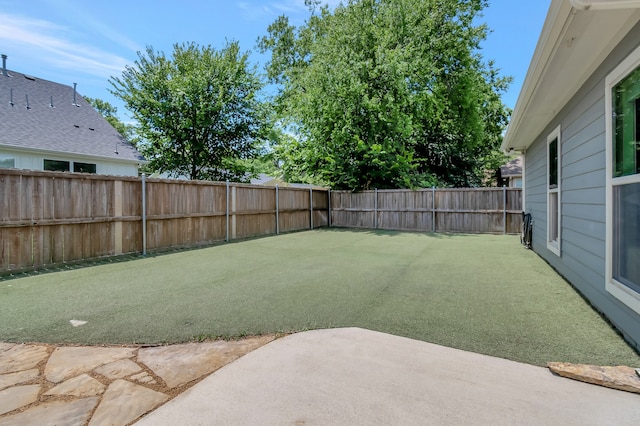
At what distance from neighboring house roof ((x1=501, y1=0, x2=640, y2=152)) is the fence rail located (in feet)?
20.6

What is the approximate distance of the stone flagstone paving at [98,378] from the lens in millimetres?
1614

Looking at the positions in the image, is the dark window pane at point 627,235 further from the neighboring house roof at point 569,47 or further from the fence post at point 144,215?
the fence post at point 144,215

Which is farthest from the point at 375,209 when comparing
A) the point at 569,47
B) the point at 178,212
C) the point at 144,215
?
the point at 569,47

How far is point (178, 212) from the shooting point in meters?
7.29

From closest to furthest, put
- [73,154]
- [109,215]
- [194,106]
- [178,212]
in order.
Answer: [109,215] < [178,212] < [73,154] < [194,106]

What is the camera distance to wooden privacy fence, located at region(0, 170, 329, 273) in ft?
16.0

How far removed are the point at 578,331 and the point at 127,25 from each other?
11358 mm

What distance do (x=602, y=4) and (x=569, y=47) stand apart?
0.96 meters

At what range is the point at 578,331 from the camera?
2607mm

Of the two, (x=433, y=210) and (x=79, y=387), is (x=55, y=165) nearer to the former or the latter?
(x=79, y=387)

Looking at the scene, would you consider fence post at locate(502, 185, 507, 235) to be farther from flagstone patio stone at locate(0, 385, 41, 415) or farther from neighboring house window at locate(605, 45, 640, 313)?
flagstone patio stone at locate(0, 385, 41, 415)

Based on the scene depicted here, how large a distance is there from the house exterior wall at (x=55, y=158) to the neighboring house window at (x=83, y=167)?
11 cm

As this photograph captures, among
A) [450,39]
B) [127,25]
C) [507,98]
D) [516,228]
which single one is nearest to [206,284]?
[127,25]

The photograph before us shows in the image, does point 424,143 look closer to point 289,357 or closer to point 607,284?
point 607,284
